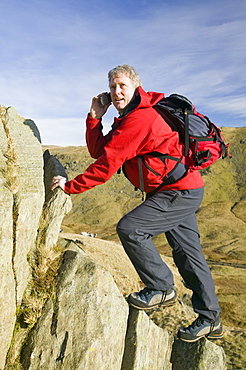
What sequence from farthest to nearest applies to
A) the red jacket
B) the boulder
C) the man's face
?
the man's face
the boulder
the red jacket

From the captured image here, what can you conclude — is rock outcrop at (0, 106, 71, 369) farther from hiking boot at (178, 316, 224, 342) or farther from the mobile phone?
hiking boot at (178, 316, 224, 342)

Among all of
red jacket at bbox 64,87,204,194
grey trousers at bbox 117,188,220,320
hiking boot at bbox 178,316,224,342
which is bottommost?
hiking boot at bbox 178,316,224,342

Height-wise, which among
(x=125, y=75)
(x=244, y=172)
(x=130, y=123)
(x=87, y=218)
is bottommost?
(x=87, y=218)

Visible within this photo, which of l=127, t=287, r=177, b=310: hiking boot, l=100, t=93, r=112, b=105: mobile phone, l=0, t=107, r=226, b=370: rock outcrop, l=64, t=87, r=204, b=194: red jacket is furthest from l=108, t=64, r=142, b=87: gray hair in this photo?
l=127, t=287, r=177, b=310: hiking boot

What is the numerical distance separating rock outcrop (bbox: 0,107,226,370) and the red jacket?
45.3 inches

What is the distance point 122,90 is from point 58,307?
3.74 m

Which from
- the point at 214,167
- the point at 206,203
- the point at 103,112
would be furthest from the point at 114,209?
the point at 103,112

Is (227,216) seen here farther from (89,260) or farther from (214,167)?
(89,260)

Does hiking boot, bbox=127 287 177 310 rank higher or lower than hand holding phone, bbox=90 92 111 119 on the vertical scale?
lower

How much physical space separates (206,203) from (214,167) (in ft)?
30.8

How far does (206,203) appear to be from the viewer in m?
41.0

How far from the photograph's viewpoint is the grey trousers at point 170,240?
5.97 m

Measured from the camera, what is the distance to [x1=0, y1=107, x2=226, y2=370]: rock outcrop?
5707 millimetres

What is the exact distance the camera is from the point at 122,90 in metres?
5.96
